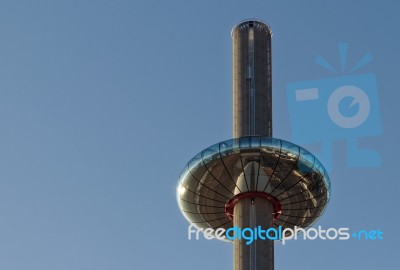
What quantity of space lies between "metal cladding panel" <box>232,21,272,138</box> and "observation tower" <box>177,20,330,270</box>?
0.70ft

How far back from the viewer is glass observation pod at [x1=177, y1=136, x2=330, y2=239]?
64.1 m

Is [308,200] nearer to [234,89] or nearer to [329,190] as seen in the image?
[329,190]

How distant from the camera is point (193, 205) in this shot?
222 feet

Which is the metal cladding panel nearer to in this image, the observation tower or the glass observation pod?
the observation tower

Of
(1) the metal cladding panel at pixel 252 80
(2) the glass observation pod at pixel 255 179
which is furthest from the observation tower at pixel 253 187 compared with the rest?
(1) the metal cladding panel at pixel 252 80

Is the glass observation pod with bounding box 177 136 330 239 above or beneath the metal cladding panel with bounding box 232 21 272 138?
beneath

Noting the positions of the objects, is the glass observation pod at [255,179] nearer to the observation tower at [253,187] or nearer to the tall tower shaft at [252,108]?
the observation tower at [253,187]

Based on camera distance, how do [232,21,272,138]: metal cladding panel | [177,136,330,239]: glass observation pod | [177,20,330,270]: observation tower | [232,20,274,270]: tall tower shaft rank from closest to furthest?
[232,20,274,270]: tall tower shaft, [177,20,330,270]: observation tower, [177,136,330,239]: glass observation pod, [232,21,272,138]: metal cladding panel

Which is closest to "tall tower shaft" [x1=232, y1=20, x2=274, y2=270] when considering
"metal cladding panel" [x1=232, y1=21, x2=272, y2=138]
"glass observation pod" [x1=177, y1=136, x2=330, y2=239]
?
"metal cladding panel" [x1=232, y1=21, x2=272, y2=138]

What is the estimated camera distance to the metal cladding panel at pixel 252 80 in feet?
233

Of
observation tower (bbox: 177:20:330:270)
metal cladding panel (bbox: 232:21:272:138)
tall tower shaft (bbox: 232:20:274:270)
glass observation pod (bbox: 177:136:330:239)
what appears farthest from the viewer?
metal cladding panel (bbox: 232:21:272:138)

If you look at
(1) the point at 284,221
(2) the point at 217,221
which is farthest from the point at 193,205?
(1) the point at 284,221

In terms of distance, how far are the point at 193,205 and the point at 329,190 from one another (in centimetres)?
999

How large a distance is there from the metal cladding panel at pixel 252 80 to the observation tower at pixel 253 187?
0.70 ft
